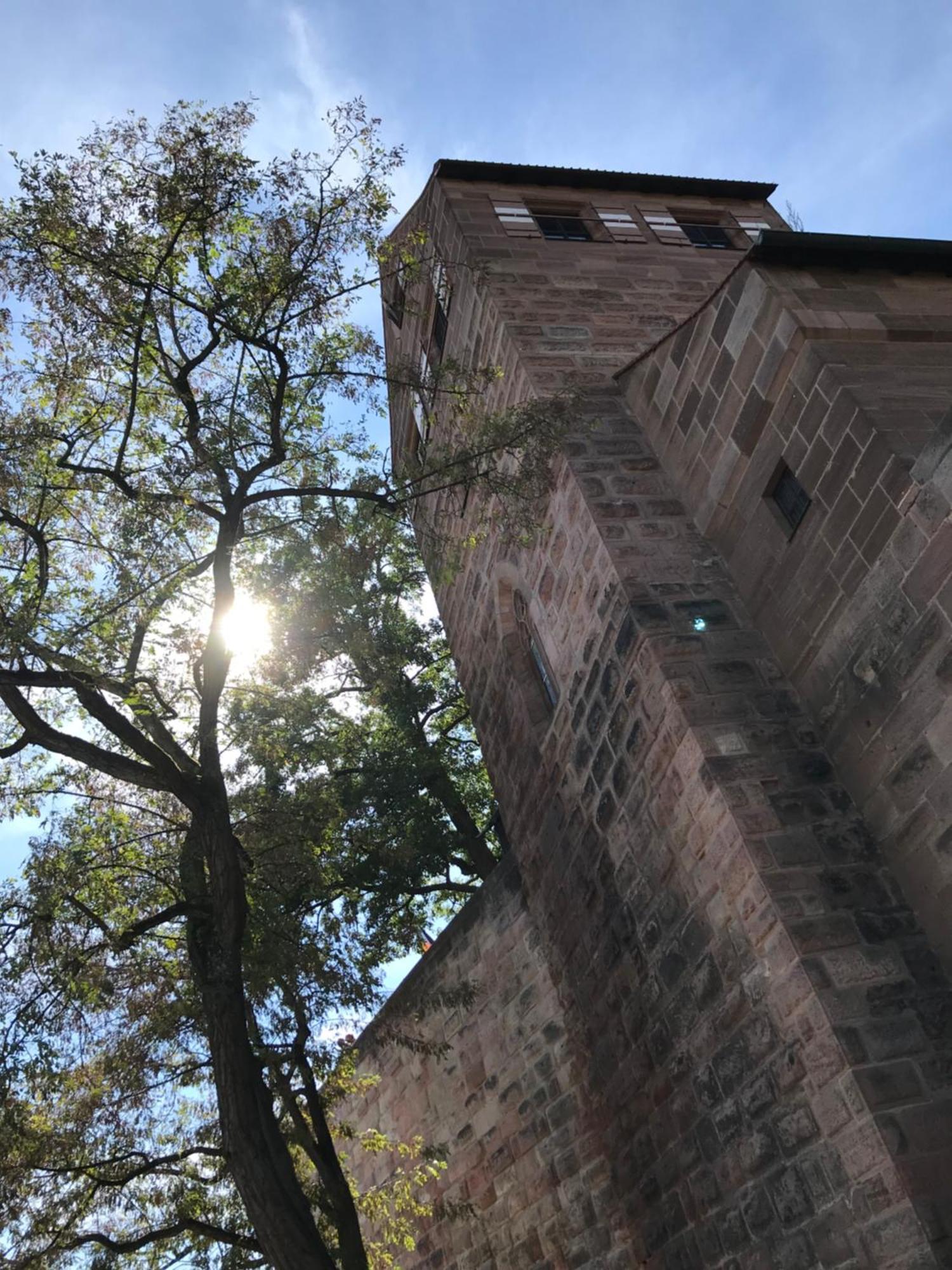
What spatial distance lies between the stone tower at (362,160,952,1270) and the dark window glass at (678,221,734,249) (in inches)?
77.1

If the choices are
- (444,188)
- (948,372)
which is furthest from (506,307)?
(948,372)

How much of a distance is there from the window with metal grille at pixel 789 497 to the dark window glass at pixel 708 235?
231 inches

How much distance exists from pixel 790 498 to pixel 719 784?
71.5 inches

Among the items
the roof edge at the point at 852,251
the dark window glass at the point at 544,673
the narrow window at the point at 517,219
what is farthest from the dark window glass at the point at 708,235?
the dark window glass at the point at 544,673

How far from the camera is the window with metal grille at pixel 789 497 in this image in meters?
5.74

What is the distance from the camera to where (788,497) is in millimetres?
5887

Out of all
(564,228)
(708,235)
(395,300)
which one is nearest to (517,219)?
(564,228)

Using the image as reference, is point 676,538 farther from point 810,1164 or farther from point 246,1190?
point 246,1190

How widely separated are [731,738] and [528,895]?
3.27 m

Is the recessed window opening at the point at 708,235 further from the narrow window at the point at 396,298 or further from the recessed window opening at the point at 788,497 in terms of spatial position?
the recessed window opening at the point at 788,497

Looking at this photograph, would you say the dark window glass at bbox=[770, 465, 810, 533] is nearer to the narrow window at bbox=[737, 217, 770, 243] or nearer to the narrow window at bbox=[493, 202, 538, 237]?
the narrow window at bbox=[493, 202, 538, 237]

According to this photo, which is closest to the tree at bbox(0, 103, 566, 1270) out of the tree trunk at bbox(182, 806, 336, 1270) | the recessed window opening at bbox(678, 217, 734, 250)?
the tree trunk at bbox(182, 806, 336, 1270)

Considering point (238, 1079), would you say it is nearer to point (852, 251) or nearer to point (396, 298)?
point (852, 251)

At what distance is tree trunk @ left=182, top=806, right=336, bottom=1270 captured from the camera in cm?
513
